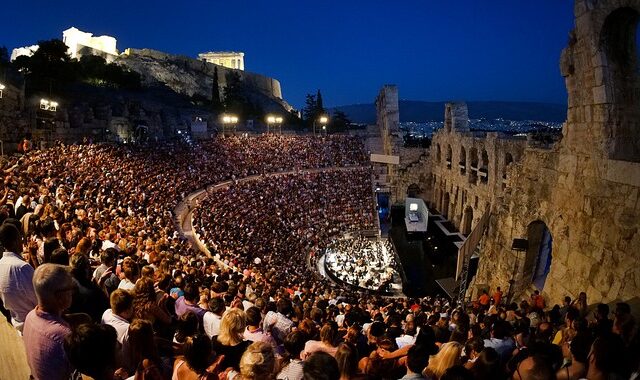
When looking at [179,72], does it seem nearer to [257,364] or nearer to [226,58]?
[226,58]

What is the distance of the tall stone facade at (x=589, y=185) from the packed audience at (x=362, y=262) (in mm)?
9726

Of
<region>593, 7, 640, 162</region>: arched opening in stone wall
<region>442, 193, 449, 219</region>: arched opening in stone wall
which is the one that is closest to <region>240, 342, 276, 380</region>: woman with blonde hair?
<region>593, 7, 640, 162</region>: arched opening in stone wall

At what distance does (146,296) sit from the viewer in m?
4.18

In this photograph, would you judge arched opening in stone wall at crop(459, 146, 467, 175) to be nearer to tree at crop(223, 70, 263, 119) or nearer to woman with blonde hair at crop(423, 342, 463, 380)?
woman with blonde hair at crop(423, 342, 463, 380)

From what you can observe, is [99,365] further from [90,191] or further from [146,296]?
[90,191]

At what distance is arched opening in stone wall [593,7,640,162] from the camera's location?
21.3 feet

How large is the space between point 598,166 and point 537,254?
3.16 m

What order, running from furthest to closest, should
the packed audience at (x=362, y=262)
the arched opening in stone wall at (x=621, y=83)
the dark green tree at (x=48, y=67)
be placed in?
1. the dark green tree at (x=48, y=67)
2. the packed audience at (x=362, y=262)
3. the arched opening in stone wall at (x=621, y=83)

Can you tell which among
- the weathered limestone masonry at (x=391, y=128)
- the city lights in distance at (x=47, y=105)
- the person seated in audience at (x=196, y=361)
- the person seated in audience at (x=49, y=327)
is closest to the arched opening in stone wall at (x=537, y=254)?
the person seated in audience at (x=196, y=361)

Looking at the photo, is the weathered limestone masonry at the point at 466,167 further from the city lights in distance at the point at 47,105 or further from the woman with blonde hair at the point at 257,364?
the city lights in distance at the point at 47,105

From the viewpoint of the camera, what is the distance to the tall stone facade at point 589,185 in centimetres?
617

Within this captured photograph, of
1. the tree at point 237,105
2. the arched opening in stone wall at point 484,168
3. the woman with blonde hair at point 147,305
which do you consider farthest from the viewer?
the tree at point 237,105

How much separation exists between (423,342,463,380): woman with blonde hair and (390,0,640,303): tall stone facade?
4069 mm

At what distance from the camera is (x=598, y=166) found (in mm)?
6711
